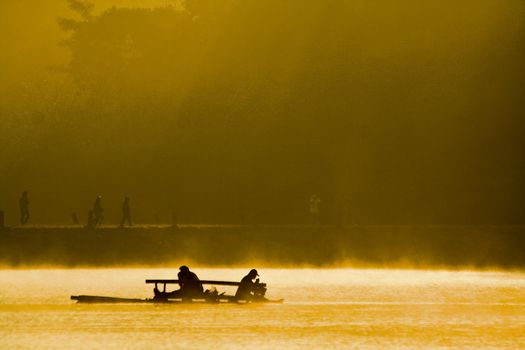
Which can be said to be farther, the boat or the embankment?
the embankment

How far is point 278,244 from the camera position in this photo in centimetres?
8000

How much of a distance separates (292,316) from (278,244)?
2118 cm

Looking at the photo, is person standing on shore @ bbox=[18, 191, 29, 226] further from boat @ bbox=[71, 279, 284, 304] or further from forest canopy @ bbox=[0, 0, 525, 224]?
boat @ bbox=[71, 279, 284, 304]

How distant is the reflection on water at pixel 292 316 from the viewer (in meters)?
53.0

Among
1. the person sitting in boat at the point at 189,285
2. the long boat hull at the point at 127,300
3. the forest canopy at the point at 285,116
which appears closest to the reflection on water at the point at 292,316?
the long boat hull at the point at 127,300

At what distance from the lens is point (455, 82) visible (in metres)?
102

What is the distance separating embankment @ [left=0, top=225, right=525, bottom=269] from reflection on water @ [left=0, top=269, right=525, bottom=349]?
3.79 meters

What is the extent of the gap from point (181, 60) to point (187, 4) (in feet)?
13.1

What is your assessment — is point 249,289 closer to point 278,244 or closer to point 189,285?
point 189,285

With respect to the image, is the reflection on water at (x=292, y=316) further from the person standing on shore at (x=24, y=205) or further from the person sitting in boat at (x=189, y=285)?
the person standing on shore at (x=24, y=205)

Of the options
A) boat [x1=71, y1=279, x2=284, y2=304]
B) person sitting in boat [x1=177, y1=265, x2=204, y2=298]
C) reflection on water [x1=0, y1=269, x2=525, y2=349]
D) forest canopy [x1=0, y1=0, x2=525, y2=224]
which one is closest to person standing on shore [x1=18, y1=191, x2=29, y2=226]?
reflection on water [x1=0, y1=269, x2=525, y2=349]

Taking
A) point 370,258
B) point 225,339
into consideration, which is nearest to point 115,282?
point 370,258

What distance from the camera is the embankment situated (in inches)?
3132

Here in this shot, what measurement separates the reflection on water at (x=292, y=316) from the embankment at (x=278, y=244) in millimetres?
3793
